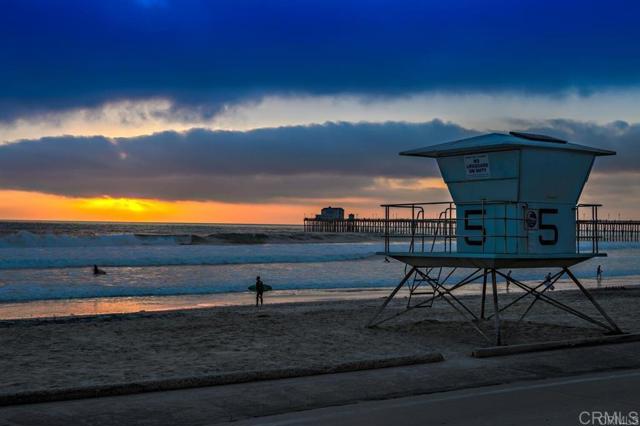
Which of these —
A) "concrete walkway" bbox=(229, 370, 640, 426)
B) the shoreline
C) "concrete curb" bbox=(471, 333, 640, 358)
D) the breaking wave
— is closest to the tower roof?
"concrete curb" bbox=(471, 333, 640, 358)

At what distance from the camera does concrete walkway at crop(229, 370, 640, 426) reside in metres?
6.88

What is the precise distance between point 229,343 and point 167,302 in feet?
54.2

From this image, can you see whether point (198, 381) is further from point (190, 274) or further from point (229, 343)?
point (190, 274)

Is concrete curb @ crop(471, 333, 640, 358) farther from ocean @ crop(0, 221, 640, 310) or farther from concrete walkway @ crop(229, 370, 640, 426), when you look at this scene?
ocean @ crop(0, 221, 640, 310)

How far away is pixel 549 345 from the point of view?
37.3 ft

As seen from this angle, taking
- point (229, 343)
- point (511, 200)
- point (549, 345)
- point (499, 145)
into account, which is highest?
point (499, 145)

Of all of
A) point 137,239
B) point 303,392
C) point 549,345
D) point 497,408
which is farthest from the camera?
point 137,239

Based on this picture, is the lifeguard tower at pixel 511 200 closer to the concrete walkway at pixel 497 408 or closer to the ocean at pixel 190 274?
the concrete walkway at pixel 497 408

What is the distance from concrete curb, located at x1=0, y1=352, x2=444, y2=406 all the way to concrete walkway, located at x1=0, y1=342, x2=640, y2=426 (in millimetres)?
116

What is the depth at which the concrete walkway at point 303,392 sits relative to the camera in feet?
23.3

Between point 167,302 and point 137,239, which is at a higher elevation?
point 137,239

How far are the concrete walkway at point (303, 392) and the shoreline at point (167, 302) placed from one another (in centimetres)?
1463

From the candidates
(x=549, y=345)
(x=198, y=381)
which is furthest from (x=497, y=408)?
(x=549, y=345)

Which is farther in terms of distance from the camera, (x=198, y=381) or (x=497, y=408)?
(x=198, y=381)
